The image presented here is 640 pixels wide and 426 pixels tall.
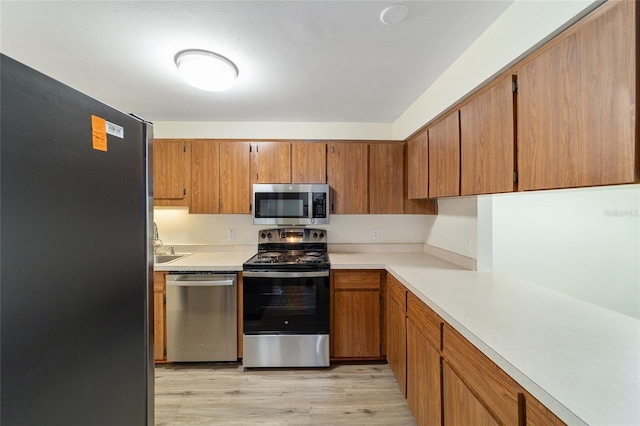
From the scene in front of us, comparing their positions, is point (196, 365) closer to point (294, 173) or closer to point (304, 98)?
point (294, 173)

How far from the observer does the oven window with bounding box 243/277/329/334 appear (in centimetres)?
225

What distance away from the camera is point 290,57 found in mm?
1635

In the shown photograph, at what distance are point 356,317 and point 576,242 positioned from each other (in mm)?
1643

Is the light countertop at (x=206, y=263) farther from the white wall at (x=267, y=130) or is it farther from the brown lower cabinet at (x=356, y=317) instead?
the white wall at (x=267, y=130)

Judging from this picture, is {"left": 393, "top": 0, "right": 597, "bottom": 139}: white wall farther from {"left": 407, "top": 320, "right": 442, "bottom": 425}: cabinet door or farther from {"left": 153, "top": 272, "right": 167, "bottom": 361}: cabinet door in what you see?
{"left": 153, "top": 272, "right": 167, "bottom": 361}: cabinet door

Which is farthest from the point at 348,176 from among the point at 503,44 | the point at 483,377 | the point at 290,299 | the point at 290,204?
the point at 483,377

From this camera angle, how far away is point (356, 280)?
2311mm

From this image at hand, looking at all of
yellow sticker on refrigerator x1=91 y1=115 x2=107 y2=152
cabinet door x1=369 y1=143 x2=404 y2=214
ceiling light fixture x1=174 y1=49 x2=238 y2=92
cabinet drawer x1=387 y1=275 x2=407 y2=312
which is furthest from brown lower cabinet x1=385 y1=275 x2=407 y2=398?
ceiling light fixture x1=174 y1=49 x2=238 y2=92

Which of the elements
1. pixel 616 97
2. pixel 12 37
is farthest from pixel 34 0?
pixel 616 97

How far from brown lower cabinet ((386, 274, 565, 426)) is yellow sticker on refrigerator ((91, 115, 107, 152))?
4.88 ft

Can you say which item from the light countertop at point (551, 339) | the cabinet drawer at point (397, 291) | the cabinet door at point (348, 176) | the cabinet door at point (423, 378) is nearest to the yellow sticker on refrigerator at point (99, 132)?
the light countertop at point (551, 339)

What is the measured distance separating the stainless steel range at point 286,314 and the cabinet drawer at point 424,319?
802 mm

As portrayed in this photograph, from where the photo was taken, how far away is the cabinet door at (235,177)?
8.52 feet

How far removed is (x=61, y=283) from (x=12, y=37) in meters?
1.77
